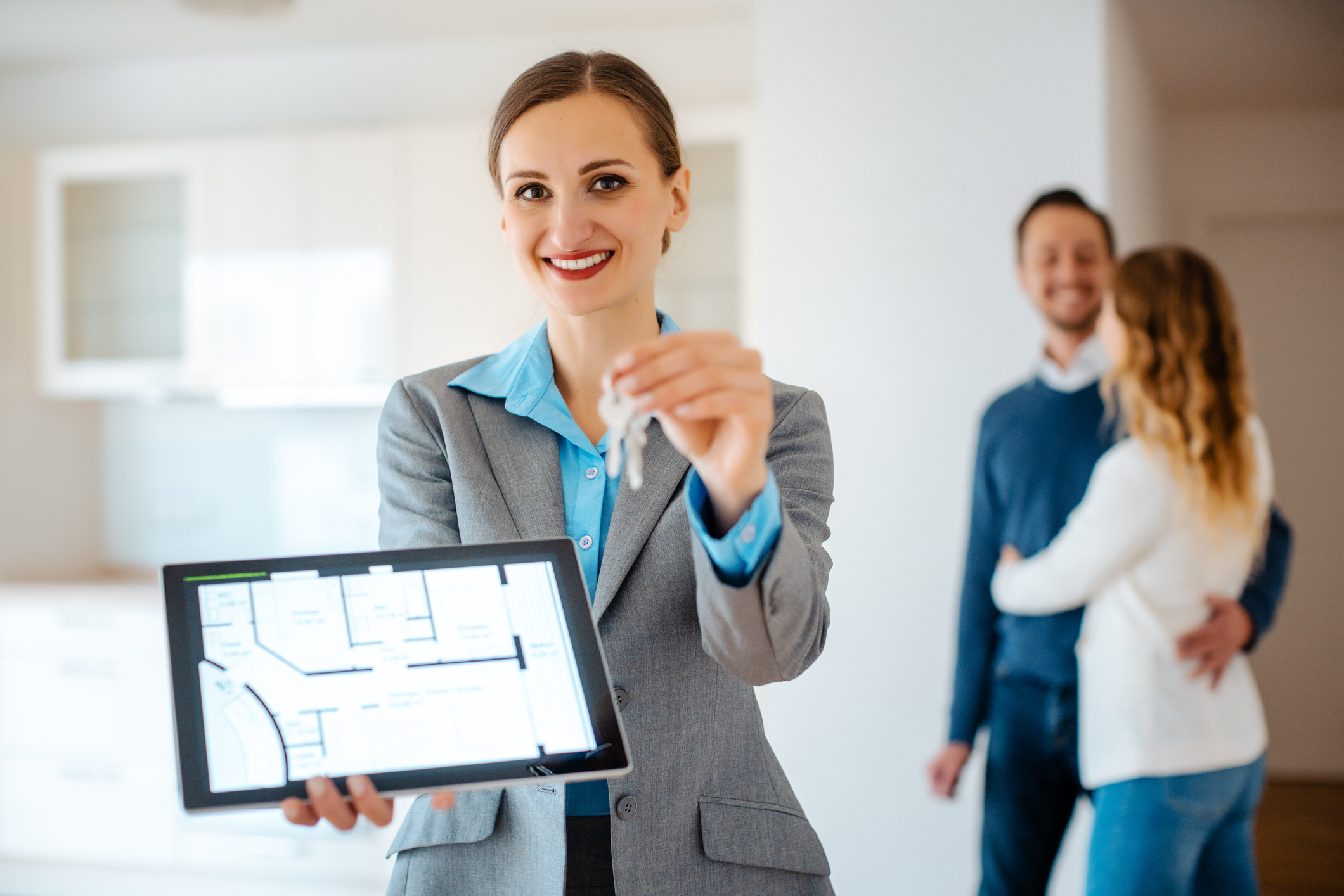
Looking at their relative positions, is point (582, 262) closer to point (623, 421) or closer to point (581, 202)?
point (581, 202)

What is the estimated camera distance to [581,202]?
3.11ft

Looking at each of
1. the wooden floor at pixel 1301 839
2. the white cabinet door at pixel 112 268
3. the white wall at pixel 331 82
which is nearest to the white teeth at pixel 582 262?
the white wall at pixel 331 82

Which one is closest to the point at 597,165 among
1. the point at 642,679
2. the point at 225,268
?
the point at 642,679

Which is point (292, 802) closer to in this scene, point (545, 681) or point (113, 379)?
point (545, 681)

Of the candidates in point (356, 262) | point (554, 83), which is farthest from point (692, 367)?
point (356, 262)

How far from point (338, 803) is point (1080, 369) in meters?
1.85

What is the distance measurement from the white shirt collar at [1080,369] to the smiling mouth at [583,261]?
4.86 ft

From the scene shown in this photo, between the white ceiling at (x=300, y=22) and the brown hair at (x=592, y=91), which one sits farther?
the white ceiling at (x=300, y=22)

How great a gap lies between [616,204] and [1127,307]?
50.9 inches

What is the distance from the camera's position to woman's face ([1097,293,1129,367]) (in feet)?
6.37

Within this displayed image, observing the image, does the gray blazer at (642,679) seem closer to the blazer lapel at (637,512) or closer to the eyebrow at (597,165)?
the blazer lapel at (637,512)

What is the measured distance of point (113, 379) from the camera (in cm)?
362

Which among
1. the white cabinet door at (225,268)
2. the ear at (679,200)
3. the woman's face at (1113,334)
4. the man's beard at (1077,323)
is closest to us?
the ear at (679,200)

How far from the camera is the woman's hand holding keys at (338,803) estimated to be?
73 centimetres
